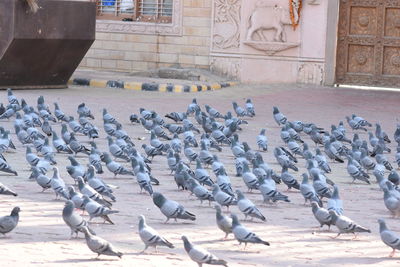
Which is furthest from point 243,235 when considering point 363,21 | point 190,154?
point 363,21

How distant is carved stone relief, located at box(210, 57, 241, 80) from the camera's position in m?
25.7

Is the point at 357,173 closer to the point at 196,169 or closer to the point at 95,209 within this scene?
the point at 196,169

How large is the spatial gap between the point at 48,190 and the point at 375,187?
3711 mm

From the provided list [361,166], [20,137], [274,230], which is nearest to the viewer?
[274,230]

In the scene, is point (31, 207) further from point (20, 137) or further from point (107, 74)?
point (107, 74)

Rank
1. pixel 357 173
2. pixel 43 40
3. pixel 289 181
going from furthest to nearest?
pixel 43 40
pixel 357 173
pixel 289 181

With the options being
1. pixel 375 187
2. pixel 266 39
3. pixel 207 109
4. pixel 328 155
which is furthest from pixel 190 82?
pixel 375 187

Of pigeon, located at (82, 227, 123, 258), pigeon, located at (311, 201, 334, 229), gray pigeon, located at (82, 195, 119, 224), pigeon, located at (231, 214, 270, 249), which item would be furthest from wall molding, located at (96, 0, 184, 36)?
pigeon, located at (82, 227, 123, 258)

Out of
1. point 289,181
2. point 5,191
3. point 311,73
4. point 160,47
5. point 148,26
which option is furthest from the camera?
point 148,26

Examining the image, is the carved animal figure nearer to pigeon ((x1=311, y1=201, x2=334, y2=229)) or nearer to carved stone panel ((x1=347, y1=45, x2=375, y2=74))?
carved stone panel ((x1=347, y1=45, x2=375, y2=74))

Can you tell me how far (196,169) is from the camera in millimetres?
11633

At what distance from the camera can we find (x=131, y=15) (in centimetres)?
2709

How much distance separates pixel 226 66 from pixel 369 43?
3382 mm

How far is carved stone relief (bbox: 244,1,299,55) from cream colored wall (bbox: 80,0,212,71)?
135cm
